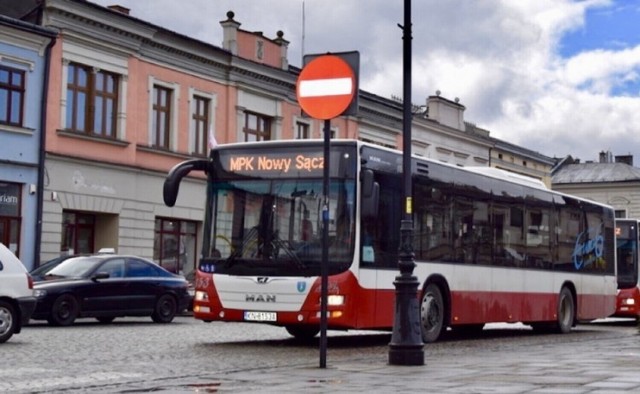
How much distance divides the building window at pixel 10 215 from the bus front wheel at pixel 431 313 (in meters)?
16.3

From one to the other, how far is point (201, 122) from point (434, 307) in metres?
22.8

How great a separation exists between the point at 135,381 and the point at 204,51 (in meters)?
29.6

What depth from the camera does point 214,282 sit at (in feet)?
58.6

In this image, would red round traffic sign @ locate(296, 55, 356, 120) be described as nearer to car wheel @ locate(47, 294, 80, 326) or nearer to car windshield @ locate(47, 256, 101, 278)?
car wheel @ locate(47, 294, 80, 326)

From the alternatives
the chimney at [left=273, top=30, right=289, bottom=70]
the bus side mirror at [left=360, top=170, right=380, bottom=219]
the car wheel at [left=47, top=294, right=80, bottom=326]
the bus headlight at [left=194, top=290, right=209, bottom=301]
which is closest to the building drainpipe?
the car wheel at [left=47, top=294, right=80, bottom=326]

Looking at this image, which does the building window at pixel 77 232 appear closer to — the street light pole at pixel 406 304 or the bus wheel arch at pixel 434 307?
the bus wheel arch at pixel 434 307

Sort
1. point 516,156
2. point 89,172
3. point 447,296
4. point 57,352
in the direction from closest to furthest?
point 57,352 → point 447,296 → point 89,172 → point 516,156

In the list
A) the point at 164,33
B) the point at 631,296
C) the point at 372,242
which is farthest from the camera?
the point at 164,33

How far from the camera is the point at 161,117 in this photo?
1537 inches

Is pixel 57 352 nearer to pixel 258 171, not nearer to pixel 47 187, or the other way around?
pixel 258 171

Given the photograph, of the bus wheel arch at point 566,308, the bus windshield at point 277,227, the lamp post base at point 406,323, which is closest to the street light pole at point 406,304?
the lamp post base at point 406,323

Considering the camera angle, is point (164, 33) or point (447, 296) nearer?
point (447, 296)

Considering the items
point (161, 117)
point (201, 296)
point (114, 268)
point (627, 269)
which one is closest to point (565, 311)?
point (627, 269)

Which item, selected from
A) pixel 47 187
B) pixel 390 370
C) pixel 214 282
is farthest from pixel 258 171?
pixel 47 187
